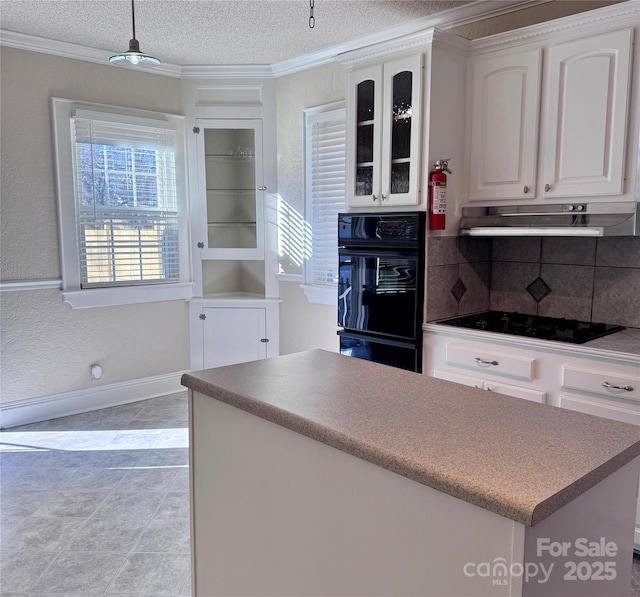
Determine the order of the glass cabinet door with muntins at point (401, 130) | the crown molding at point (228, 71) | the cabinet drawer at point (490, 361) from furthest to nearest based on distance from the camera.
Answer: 1. the crown molding at point (228, 71)
2. the glass cabinet door with muntins at point (401, 130)
3. the cabinet drawer at point (490, 361)

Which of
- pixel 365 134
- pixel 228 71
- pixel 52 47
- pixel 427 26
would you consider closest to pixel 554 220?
pixel 365 134

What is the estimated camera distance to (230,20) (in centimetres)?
334

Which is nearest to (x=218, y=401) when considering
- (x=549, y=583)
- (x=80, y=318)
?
(x=549, y=583)

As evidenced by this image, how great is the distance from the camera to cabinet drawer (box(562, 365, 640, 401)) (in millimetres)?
2221

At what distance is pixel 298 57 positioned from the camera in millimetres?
4062

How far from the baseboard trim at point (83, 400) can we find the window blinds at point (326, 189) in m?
1.41

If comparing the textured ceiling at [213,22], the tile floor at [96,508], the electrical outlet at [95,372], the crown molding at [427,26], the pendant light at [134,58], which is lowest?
the tile floor at [96,508]

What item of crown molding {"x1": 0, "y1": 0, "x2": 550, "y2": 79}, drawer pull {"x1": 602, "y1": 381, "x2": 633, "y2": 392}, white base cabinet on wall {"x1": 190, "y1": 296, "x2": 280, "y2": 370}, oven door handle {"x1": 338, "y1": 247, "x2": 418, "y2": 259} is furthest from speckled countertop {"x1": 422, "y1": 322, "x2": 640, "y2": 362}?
white base cabinet on wall {"x1": 190, "y1": 296, "x2": 280, "y2": 370}

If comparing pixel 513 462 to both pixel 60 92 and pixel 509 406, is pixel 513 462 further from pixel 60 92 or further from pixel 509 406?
pixel 60 92

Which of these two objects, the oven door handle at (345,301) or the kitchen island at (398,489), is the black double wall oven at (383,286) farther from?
the kitchen island at (398,489)

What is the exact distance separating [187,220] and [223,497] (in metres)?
3.37

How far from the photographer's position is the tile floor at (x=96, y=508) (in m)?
2.24

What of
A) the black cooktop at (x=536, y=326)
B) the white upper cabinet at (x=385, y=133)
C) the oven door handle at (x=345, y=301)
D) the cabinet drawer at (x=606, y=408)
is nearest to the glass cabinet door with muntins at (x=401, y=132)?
the white upper cabinet at (x=385, y=133)

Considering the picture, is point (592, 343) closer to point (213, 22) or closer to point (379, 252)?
point (379, 252)
